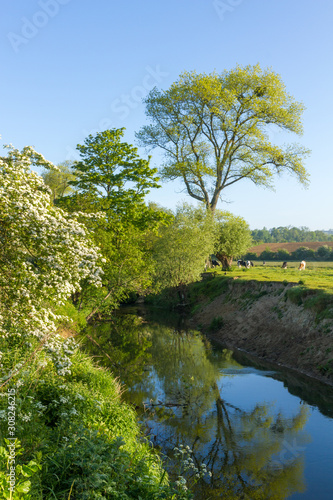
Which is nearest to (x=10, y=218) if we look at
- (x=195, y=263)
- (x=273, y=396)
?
(x=273, y=396)

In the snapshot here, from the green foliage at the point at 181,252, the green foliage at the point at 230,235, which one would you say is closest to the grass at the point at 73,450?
the green foliage at the point at 181,252

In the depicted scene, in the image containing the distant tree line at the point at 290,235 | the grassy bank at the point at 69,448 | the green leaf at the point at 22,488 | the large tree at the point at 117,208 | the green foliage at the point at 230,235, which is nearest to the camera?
the green leaf at the point at 22,488

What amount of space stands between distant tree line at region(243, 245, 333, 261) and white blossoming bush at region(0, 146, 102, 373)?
74412mm

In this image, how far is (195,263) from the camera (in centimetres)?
3969

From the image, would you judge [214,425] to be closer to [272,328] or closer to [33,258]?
[33,258]

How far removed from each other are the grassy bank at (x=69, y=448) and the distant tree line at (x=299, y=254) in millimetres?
73844

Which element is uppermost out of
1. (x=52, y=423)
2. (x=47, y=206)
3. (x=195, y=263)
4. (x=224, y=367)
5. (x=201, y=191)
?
(x=201, y=191)

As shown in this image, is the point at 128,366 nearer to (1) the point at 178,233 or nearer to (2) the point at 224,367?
(2) the point at 224,367

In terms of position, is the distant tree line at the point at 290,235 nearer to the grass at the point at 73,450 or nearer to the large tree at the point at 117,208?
the large tree at the point at 117,208

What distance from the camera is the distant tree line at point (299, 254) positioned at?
79.2m

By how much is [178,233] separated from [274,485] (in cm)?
3179

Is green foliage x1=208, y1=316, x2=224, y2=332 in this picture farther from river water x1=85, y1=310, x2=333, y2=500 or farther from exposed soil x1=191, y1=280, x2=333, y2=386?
river water x1=85, y1=310, x2=333, y2=500

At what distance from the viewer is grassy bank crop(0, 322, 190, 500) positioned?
5.94 meters

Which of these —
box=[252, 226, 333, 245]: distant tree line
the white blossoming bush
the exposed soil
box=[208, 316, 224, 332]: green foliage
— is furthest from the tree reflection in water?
box=[252, 226, 333, 245]: distant tree line
